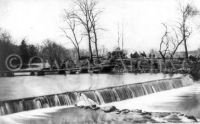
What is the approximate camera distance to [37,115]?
26.5 ft

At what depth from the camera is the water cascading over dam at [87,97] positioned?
833cm

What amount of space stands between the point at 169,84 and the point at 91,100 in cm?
478

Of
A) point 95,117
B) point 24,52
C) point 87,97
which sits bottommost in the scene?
Result: point 95,117

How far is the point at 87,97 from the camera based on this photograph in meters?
9.66

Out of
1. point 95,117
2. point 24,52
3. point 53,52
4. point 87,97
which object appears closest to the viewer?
point 95,117

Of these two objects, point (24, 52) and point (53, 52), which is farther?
point (53, 52)

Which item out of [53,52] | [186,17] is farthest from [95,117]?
[53,52]

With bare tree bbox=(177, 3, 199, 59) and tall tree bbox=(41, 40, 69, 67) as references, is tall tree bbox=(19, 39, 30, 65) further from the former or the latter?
bare tree bbox=(177, 3, 199, 59)

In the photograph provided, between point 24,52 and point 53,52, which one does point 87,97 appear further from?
point 53,52

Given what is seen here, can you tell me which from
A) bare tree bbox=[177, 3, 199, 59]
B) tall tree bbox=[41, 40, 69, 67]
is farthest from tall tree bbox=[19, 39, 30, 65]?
bare tree bbox=[177, 3, 199, 59]

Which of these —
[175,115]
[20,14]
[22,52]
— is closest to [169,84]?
[175,115]

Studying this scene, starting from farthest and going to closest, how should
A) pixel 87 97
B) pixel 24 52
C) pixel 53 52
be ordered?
1. pixel 53 52
2. pixel 24 52
3. pixel 87 97

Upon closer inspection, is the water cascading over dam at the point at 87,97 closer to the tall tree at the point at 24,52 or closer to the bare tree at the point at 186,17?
the bare tree at the point at 186,17

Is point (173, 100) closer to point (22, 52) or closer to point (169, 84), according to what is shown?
point (169, 84)
